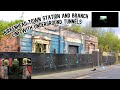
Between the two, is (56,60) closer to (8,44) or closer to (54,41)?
(54,41)

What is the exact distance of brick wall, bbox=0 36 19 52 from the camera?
72.1ft

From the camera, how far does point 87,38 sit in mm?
36312

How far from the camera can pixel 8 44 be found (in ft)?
73.6

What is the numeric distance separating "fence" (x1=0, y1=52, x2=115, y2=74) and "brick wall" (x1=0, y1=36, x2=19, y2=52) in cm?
180

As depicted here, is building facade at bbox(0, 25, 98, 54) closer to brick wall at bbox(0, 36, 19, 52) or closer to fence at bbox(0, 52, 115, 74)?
brick wall at bbox(0, 36, 19, 52)

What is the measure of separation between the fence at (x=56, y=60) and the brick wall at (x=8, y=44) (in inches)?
70.7

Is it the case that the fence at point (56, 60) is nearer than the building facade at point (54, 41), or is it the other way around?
the fence at point (56, 60)

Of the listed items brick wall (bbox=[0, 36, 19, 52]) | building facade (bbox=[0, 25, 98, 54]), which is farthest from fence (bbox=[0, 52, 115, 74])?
brick wall (bbox=[0, 36, 19, 52])

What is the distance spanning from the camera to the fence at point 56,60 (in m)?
21.3

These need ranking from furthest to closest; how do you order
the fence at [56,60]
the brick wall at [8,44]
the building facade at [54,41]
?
the building facade at [54,41]
the brick wall at [8,44]
the fence at [56,60]

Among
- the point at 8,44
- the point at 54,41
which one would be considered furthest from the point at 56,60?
the point at 8,44

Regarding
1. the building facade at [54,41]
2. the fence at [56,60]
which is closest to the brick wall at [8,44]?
the building facade at [54,41]

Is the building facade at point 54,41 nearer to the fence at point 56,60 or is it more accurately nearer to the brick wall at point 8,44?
the brick wall at point 8,44
